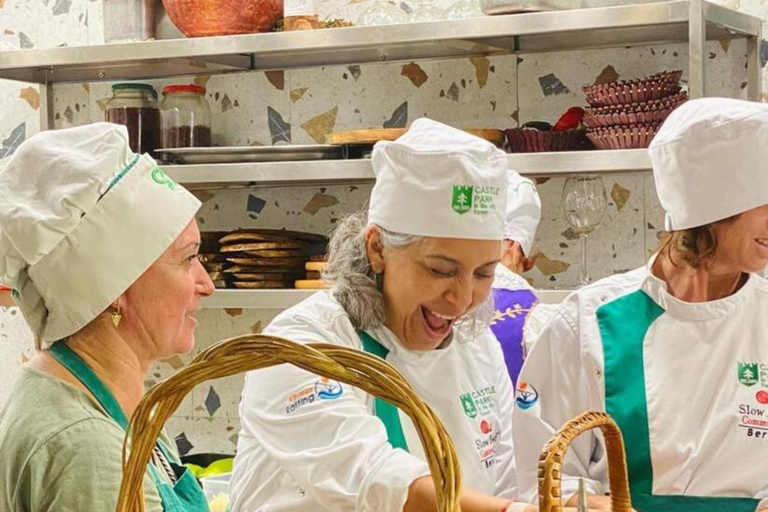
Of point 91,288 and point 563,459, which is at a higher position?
point 91,288

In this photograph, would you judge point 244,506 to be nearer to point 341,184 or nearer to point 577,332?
point 577,332

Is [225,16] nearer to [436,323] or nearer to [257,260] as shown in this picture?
[257,260]

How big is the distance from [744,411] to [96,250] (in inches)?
47.8

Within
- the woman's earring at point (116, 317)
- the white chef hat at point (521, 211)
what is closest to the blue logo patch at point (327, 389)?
the woman's earring at point (116, 317)

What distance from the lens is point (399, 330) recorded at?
2.37 m

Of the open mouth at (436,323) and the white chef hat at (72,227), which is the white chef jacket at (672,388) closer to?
the open mouth at (436,323)

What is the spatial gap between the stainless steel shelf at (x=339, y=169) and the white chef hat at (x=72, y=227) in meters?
1.80

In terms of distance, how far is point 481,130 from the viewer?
3.53m

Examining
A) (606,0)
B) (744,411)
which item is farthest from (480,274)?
(606,0)

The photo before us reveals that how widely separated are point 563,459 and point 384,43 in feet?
7.22

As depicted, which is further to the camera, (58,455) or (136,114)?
(136,114)

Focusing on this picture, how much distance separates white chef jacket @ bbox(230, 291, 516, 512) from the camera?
204cm

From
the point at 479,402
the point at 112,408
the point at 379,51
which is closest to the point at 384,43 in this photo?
the point at 379,51

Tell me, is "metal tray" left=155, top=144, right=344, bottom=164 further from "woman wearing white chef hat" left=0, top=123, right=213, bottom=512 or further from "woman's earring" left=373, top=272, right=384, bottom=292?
"woman wearing white chef hat" left=0, top=123, right=213, bottom=512
